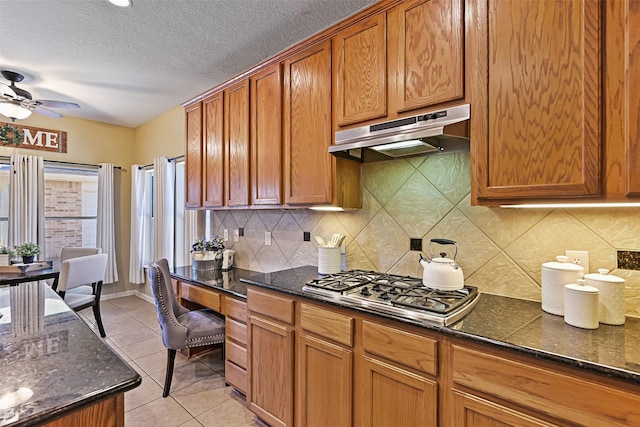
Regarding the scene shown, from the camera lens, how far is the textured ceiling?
207 centimetres

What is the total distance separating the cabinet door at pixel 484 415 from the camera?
1069 mm

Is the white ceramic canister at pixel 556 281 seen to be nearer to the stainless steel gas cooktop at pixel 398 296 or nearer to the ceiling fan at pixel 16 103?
the stainless steel gas cooktop at pixel 398 296

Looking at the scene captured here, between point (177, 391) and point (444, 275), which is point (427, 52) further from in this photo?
point (177, 391)

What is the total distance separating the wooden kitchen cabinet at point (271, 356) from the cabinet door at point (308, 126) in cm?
72

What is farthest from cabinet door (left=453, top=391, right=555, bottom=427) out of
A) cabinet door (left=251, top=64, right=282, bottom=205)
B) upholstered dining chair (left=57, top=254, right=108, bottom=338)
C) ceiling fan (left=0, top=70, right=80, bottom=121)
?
ceiling fan (left=0, top=70, right=80, bottom=121)

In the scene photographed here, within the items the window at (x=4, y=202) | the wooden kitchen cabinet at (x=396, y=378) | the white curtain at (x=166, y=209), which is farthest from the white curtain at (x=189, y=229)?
the wooden kitchen cabinet at (x=396, y=378)

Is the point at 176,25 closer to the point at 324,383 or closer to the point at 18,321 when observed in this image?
the point at 18,321

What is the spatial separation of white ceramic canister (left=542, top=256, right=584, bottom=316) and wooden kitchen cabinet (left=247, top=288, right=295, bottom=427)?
4.08ft

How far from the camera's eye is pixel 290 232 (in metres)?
2.76

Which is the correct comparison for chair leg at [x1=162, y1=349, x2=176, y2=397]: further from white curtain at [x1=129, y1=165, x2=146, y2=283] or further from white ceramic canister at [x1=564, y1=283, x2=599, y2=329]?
white curtain at [x1=129, y1=165, x2=146, y2=283]

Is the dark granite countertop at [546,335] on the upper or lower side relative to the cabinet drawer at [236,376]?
upper

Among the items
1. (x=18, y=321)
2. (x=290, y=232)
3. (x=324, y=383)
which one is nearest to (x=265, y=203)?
(x=290, y=232)

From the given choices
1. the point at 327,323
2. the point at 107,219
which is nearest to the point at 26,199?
the point at 107,219

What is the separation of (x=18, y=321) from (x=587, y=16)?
2606mm
